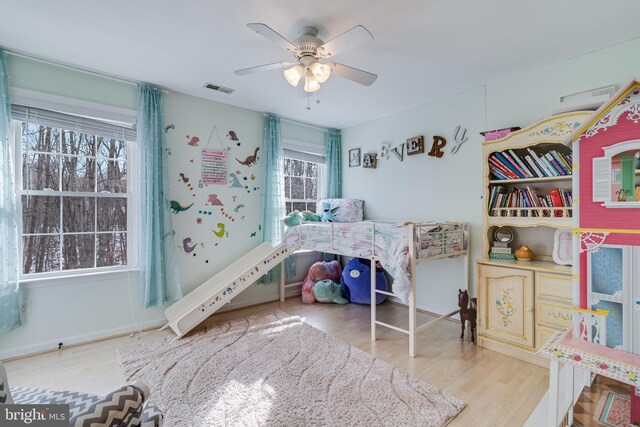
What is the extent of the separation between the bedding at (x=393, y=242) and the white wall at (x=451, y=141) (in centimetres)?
43

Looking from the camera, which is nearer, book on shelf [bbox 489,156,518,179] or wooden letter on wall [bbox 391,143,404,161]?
book on shelf [bbox 489,156,518,179]

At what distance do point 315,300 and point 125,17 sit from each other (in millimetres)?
3358

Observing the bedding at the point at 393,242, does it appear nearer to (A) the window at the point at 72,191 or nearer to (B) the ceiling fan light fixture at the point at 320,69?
(B) the ceiling fan light fixture at the point at 320,69

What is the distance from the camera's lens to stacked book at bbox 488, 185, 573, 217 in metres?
2.33

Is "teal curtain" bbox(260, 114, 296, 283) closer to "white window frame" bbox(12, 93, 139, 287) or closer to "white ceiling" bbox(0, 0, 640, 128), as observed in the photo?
"white ceiling" bbox(0, 0, 640, 128)

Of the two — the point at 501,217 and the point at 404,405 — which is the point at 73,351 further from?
the point at 501,217

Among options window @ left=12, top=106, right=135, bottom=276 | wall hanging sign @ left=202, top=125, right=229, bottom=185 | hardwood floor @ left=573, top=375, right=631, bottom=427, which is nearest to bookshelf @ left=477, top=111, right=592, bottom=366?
hardwood floor @ left=573, top=375, right=631, bottom=427

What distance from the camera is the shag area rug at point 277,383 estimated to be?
5.59 ft

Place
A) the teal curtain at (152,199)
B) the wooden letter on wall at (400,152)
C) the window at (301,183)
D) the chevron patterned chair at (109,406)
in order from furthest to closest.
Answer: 1. the window at (301,183)
2. the wooden letter on wall at (400,152)
3. the teal curtain at (152,199)
4. the chevron patterned chair at (109,406)

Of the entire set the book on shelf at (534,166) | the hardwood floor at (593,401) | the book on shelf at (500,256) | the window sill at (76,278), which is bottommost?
the hardwood floor at (593,401)

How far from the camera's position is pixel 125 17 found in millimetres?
1933

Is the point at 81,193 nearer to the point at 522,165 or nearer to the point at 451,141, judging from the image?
the point at 451,141

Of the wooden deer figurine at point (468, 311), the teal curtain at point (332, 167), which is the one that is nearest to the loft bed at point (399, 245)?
the wooden deer figurine at point (468, 311)

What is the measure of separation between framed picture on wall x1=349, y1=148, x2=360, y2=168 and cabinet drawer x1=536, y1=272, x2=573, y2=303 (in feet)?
8.58
